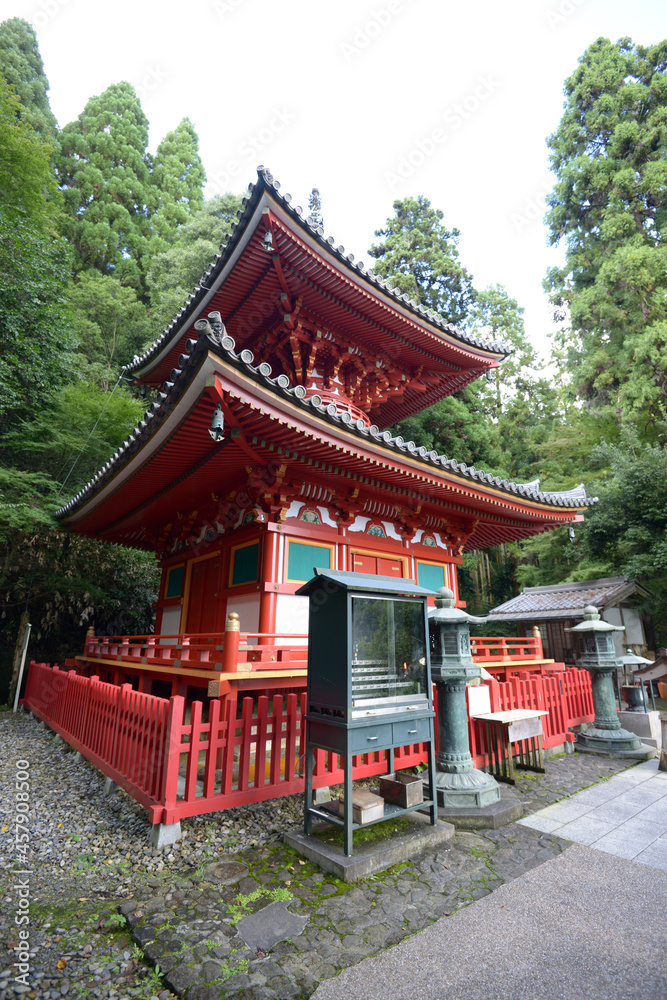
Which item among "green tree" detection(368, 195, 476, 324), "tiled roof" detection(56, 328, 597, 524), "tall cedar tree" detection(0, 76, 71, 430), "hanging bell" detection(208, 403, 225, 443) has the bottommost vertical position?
"hanging bell" detection(208, 403, 225, 443)

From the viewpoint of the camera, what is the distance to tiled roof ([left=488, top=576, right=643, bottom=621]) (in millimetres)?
13258

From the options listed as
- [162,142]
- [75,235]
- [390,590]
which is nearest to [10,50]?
[162,142]

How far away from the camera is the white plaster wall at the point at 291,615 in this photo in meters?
7.17

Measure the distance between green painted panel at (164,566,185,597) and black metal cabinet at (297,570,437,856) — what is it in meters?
6.63

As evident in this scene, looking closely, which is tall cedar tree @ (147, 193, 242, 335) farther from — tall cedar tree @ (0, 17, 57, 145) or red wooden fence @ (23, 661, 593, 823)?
red wooden fence @ (23, 661, 593, 823)

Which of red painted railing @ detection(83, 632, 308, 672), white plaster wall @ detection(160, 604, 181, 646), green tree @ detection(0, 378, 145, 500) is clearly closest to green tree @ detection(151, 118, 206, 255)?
green tree @ detection(0, 378, 145, 500)

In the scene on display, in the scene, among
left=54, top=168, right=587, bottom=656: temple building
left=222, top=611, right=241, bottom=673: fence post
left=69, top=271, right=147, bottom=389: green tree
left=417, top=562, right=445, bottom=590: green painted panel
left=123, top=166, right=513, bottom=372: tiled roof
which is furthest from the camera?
left=69, top=271, right=147, bottom=389: green tree

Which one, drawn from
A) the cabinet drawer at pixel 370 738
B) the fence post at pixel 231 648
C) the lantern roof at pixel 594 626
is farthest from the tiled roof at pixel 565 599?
the cabinet drawer at pixel 370 738

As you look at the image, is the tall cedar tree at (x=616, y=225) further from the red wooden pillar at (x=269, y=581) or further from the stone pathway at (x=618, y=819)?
the red wooden pillar at (x=269, y=581)

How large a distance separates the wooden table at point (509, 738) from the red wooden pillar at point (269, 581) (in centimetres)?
305

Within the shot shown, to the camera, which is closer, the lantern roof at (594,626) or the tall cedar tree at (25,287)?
the lantern roof at (594,626)

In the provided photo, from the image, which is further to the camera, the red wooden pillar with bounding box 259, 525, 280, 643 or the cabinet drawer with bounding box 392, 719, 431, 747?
the red wooden pillar with bounding box 259, 525, 280, 643

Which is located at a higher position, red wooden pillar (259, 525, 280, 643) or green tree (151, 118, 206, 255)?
green tree (151, 118, 206, 255)

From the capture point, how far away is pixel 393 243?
79.2 ft
